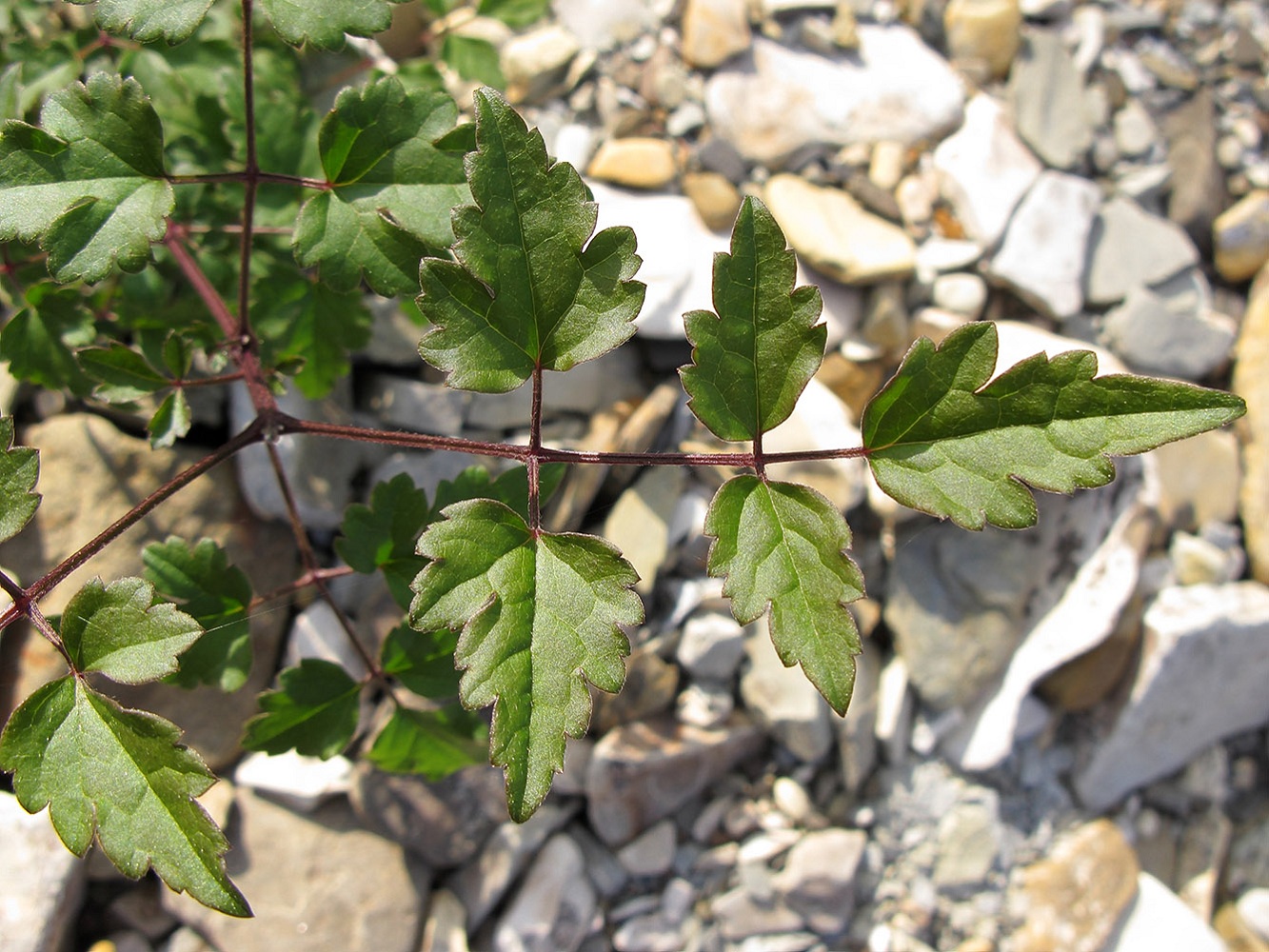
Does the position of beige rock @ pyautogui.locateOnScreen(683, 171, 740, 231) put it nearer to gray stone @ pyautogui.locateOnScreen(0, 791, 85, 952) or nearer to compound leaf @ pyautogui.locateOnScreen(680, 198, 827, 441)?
compound leaf @ pyautogui.locateOnScreen(680, 198, 827, 441)

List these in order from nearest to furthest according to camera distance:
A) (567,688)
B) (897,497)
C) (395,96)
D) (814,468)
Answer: (567,688) < (897,497) < (395,96) < (814,468)

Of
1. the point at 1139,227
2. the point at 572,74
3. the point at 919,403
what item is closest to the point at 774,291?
the point at 919,403

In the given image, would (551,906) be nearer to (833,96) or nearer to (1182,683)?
(1182,683)

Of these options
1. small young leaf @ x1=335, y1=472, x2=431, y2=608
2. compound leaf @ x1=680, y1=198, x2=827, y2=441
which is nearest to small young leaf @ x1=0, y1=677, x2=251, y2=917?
small young leaf @ x1=335, y1=472, x2=431, y2=608

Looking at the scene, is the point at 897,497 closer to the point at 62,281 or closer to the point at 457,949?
the point at 62,281

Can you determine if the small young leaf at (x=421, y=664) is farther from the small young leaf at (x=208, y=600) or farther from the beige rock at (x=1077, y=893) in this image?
the beige rock at (x=1077, y=893)
